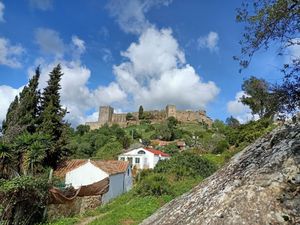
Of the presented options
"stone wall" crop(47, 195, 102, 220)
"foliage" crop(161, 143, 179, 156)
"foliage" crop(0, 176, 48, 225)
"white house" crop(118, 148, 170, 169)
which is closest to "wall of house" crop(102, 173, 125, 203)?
"stone wall" crop(47, 195, 102, 220)

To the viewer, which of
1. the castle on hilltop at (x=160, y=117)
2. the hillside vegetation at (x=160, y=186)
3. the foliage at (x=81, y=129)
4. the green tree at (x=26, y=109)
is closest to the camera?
the hillside vegetation at (x=160, y=186)

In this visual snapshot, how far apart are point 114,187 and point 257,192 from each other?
21605 mm

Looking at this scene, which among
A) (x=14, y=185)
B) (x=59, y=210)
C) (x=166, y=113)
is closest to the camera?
Answer: (x=14, y=185)

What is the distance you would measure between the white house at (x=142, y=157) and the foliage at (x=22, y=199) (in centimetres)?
3399

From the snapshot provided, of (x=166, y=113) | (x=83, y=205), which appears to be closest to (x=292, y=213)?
(x=83, y=205)

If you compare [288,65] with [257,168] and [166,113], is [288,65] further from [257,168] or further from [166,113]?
[166,113]

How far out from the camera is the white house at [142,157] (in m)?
47.7

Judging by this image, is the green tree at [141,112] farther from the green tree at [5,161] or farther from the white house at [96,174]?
the green tree at [5,161]

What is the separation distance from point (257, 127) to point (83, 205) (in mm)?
15596

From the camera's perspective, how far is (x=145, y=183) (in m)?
18.1

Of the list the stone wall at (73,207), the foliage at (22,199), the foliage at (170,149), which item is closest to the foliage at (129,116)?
the foliage at (170,149)

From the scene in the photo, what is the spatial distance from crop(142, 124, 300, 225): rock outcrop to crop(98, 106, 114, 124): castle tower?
105178 mm

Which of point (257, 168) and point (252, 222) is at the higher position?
point (257, 168)

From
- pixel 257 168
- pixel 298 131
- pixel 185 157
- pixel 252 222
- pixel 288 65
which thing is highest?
pixel 185 157
